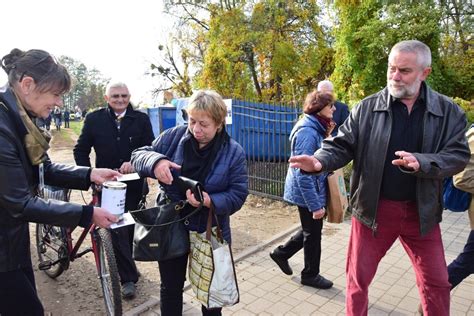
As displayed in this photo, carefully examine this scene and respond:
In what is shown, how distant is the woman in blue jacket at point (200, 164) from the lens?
87.5 inches

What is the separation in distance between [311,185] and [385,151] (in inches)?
38.4

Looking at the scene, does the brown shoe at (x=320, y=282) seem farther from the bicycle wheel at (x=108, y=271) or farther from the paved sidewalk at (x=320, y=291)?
the bicycle wheel at (x=108, y=271)

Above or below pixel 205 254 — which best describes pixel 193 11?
above

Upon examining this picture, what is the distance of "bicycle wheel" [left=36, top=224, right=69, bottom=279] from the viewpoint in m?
3.45

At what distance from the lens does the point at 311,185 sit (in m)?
3.25

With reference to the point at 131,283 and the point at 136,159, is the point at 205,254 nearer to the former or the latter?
the point at 136,159

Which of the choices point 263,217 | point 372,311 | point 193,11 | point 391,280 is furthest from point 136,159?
point 193,11

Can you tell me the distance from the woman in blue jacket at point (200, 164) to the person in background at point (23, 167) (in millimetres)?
526

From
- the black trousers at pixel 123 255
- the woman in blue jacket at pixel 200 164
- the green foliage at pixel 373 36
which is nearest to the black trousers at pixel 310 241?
the woman in blue jacket at pixel 200 164

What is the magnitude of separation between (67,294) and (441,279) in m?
3.19

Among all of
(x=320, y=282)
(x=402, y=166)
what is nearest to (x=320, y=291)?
(x=320, y=282)

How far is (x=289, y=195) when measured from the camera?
3580 mm

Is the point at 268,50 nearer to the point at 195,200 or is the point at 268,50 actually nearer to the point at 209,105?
the point at 209,105

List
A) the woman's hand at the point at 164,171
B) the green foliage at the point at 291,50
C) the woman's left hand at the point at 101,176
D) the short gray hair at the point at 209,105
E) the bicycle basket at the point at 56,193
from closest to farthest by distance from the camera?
the woman's hand at the point at 164,171 → the short gray hair at the point at 209,105 → the woman's left hand at the point at 101,176 → the bicycle basket at the point at 56,193 → the green foliage at the point at 291,50
